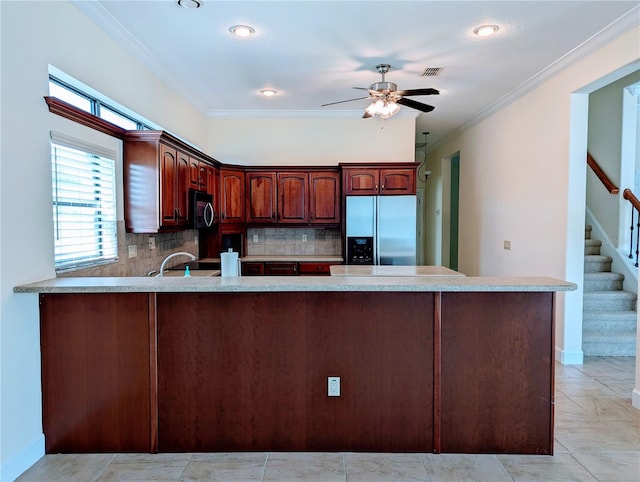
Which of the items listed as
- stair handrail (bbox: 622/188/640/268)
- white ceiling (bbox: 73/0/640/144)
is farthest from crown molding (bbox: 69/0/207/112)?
stair handrail (bbox: 622/188/640/268)

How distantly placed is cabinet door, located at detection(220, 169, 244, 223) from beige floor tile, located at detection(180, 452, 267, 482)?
338 cm

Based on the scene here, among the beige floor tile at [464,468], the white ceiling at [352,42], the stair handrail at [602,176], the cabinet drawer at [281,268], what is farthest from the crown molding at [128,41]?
the stair handrail at [602,176]

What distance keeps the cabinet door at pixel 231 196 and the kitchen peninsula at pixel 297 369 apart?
9.93ft

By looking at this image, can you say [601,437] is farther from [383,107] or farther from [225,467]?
[383,107]

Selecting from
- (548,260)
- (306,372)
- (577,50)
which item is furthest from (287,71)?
(548,260)

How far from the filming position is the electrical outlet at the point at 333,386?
2.46 m

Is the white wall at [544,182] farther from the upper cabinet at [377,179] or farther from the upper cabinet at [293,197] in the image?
the upper cabinet at [293,197]

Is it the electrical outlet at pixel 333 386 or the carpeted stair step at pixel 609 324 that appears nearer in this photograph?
the electrical outlet at pixel 333 386

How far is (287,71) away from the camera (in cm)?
413

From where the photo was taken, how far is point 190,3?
281 cm

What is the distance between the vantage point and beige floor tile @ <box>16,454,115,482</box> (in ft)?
7.24

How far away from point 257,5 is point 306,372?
2479 millimetres

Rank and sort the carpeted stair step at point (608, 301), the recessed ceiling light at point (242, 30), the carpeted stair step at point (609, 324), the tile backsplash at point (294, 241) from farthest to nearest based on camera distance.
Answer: the tile backsplash at point (294, 241) → the carpeted stair step at point (608, 301) → the carpeted stair step at point (609, 324) → the recessed ceiling light at point (242, 30)

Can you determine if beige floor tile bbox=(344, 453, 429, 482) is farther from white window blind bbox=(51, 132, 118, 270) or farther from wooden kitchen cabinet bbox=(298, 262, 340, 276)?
wooden kitchen cabinet bbox=(298, 262, 340, 276)
